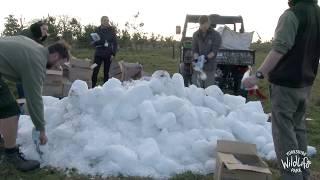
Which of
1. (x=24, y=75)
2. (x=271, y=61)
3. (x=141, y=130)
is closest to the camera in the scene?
(x=271, y=61)

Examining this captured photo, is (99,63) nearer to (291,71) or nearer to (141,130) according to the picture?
(141,130)

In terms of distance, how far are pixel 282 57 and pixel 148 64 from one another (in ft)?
44.7

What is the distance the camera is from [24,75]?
5.05m

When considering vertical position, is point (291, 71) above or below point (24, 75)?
above

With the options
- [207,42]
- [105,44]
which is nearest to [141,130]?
[207,42]

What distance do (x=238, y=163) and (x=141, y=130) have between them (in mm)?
1426

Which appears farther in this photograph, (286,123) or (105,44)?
(105,44)

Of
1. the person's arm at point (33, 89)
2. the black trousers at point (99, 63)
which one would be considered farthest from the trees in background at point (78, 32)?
the person's arm at point (33, 89)

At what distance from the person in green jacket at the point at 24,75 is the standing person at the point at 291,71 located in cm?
197

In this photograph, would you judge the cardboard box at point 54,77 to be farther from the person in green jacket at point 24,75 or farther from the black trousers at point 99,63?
the person in green jacket at point 24,75

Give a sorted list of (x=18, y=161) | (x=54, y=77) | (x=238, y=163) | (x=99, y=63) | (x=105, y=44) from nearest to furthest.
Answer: (x=238, y=163)
(x=18, y=161)
(x=54, y=77)
(x=105, y=44)
(x=99, y=63)

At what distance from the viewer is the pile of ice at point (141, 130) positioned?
5.56m

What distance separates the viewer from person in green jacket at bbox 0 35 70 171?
505 centimetres

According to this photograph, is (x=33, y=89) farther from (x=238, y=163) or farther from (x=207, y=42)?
(x=207, y=42)
